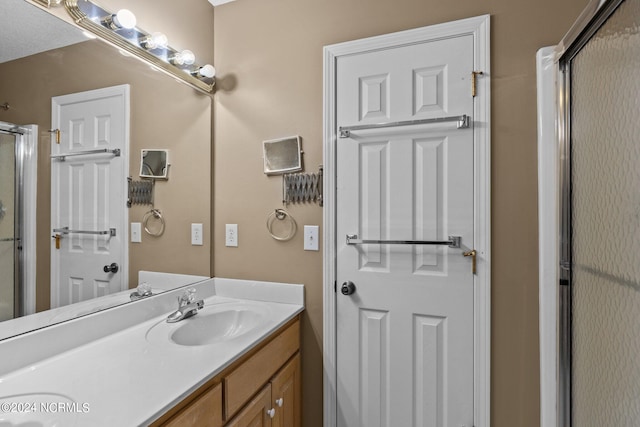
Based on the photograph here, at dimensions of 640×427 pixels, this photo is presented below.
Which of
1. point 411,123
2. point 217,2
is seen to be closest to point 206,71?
point 217,2

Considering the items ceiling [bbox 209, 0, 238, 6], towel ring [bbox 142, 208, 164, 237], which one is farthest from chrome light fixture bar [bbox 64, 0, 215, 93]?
towel ring [bbox 142, 208, 164, 237]

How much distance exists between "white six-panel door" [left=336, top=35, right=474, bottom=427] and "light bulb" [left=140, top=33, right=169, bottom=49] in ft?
2.63

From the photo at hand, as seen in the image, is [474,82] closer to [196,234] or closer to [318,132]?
[318,132]

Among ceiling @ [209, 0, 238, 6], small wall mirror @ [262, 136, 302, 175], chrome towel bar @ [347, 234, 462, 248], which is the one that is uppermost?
ceiling @ [209, 0, 238, 6]

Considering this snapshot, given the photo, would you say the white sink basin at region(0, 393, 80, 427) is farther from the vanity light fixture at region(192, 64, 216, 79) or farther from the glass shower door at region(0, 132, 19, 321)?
the vanity light fixture at region(192, 64, 216, 79)

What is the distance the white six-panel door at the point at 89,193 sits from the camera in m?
1.08

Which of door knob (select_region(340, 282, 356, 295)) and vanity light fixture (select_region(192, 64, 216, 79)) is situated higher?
vanity light fixture (select_region(192, 64, 216, 79))

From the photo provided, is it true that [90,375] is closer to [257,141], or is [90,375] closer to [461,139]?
[257,141]

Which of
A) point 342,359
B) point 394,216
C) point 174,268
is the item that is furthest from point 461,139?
point 174,268

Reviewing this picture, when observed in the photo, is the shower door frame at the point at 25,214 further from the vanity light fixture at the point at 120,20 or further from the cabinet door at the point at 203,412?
the cabinet door at the point at 203,412

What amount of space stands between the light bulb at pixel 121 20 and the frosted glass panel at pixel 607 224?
158 centimetres

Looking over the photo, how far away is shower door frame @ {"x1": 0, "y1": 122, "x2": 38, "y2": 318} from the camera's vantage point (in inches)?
38.2

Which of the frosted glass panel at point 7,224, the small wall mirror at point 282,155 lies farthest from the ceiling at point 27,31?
the small wall mirror at point 282,155

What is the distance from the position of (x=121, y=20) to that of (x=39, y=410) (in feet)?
4.25
